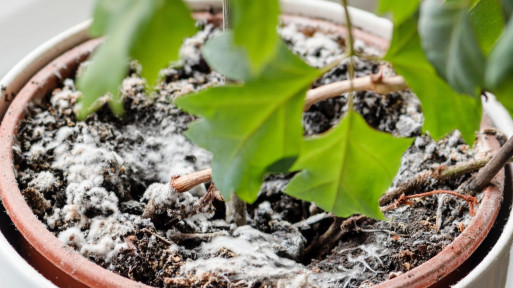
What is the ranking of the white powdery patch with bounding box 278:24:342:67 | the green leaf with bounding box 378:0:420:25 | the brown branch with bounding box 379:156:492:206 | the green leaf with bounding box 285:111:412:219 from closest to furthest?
1. the green leaf with bounding box 378:0:420:25
2. the green leaf with bounding box 285:111:412:219
3. the brown branch with bounding box 379:156:492:206
4. the white powdery patch with bounding box 278:24:342:67

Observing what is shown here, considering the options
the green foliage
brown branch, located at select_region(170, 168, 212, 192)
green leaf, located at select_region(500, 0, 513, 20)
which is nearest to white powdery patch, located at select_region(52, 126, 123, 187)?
brown branch, located at select_region(170, 168, 212, 192)

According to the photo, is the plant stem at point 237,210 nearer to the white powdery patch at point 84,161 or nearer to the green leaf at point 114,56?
the white powdery patch at point 84,161

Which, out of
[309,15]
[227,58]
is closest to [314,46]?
[309,15]

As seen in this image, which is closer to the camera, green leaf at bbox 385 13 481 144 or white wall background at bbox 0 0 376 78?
green leaf at bbox 385 13 481 144

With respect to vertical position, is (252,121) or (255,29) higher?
(255,29)

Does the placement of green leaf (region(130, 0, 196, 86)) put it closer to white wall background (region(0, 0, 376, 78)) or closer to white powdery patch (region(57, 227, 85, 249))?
white powdery patch (region(57, 227, 85, 249))

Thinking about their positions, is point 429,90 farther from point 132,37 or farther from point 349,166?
point 132,37
